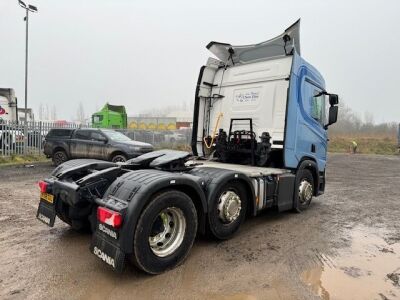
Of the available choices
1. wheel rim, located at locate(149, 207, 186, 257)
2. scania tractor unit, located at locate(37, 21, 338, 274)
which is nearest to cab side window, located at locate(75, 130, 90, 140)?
scania tractor unit, located at locate(37, 21, 338, 274)

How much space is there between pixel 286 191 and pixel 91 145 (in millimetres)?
9515

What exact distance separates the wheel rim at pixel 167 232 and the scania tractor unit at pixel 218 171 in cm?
1

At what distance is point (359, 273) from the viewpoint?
3.85 m

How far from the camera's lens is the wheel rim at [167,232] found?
374 centimetres

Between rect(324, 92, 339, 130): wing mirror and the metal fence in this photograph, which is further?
the metal fence

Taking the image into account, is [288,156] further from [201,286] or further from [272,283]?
[201,286]

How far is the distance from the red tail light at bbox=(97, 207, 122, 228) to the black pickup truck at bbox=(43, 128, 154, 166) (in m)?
9.08

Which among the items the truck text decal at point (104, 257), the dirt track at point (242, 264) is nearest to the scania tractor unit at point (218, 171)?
the truck text decal at point (104, 257)

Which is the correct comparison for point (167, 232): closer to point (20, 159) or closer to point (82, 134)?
point (82, 134)

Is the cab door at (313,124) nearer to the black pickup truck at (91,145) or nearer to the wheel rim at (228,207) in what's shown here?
the wheel rim at (228,207)

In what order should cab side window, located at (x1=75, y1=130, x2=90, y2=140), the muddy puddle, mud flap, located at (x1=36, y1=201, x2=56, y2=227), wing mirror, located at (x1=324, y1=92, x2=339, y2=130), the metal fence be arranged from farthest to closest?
the metal fence < cab side window, located at (x1=75, y1=130, x2=90, y2=140) < wing mirror, located at (x1=324, y1=92, x2=339, y2=130) < mud flap, located at (x1=36, y1=201, x2=56, y2=227) < the muddy puddle

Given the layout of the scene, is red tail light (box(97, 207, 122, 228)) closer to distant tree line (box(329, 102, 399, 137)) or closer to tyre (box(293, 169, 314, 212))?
tyre (box(293, 169, 314, 212))

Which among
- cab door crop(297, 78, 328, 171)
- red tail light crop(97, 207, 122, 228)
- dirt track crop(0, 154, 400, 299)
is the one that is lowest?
dirt track crop(0, 154, 400, 299)

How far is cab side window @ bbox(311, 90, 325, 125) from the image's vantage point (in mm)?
6911
